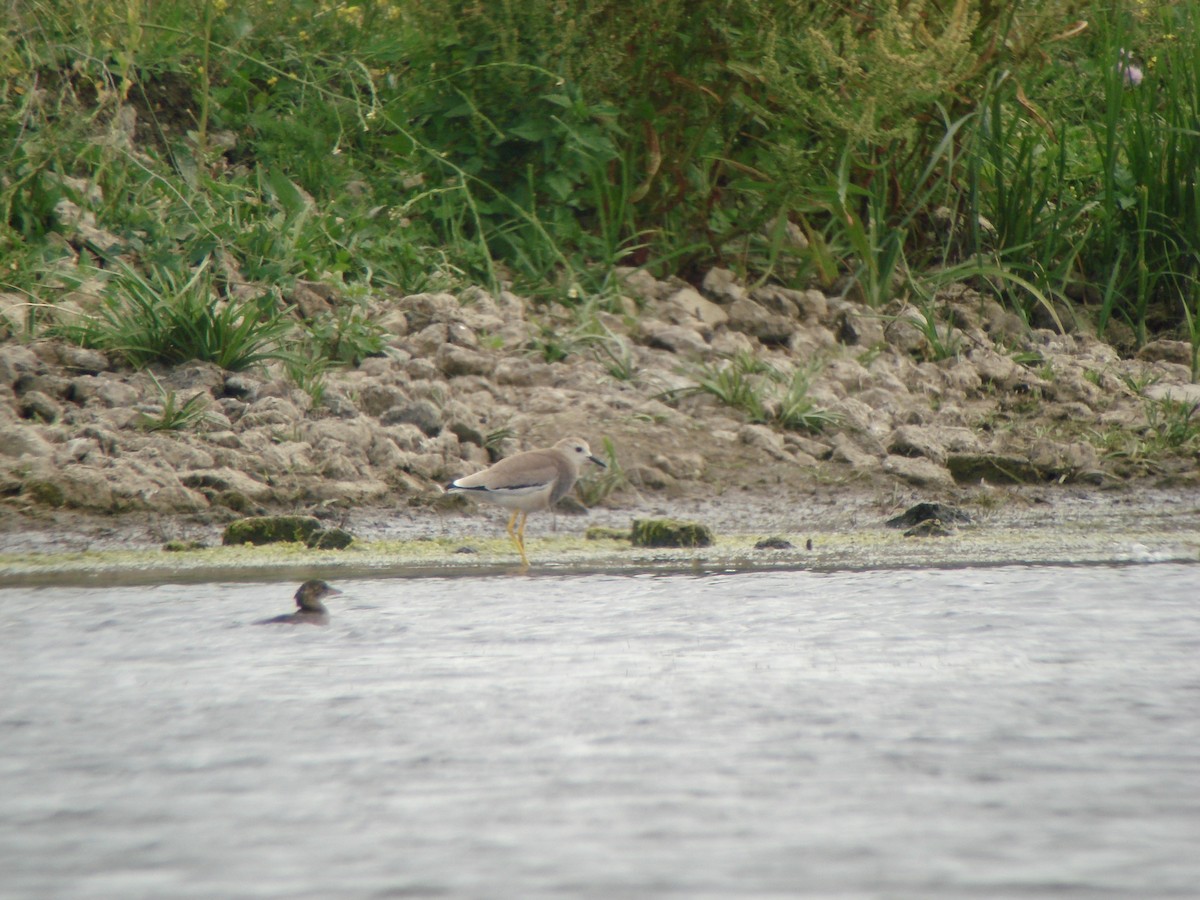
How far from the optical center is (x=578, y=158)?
27.3ft

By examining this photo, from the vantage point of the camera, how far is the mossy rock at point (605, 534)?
6.07 meters

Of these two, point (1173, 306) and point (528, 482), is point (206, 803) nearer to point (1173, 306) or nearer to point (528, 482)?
point (528, 482)

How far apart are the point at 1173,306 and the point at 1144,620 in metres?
5.24

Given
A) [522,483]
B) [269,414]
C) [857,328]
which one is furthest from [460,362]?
[857,328]

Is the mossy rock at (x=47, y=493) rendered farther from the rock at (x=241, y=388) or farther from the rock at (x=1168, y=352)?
the rock at (x=1168, y=352)

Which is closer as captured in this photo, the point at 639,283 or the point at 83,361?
the point at 83,361

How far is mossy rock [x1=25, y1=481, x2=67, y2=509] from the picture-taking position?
6.15 meters

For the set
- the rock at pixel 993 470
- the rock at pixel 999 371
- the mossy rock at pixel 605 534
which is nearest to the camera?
the mossy rock at pixel 605 534

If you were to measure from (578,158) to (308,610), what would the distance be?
4559mm

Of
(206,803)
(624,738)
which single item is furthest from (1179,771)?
(206,803)

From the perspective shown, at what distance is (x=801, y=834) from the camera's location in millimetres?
2561

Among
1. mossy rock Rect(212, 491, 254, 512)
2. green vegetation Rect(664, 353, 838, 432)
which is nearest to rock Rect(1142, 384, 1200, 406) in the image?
green vegetation Rect(664, 353, 838, 432)

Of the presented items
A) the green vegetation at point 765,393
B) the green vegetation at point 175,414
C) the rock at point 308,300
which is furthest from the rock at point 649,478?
the green vegetation at point 175,414

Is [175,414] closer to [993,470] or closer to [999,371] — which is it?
[993,470]
